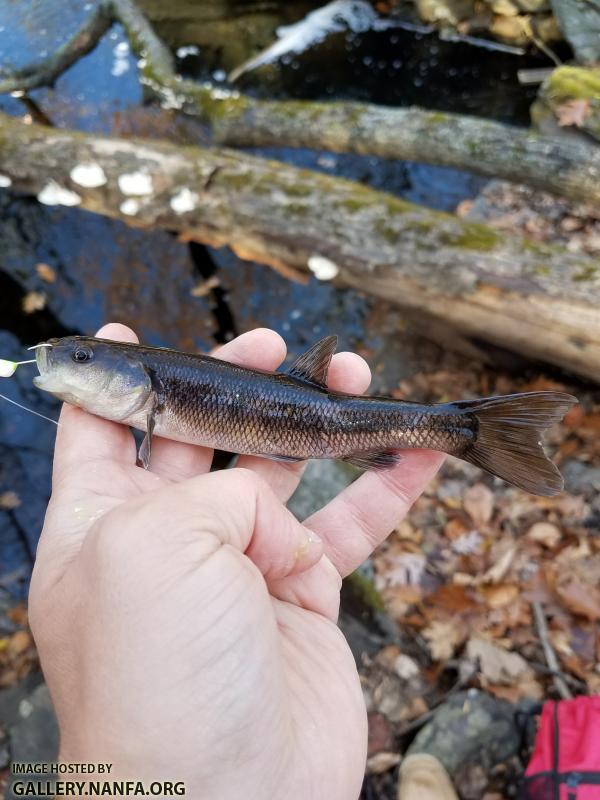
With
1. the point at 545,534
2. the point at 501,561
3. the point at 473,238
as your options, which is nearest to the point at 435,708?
the point at 501,561

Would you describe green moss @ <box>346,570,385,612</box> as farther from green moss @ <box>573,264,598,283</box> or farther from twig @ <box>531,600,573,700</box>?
green moss @ <box>573,264,598,283</box>

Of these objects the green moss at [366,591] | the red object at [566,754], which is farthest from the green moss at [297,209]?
the red object at [566,754]

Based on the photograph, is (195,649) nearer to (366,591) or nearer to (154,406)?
(154,406)

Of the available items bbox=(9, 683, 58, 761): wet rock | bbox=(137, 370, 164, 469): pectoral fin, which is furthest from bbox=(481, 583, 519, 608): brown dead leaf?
bbox=(9, 683, 58, 761): wet rock

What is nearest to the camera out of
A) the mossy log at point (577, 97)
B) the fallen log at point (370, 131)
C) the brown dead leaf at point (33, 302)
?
the fallen log at point (370, 131)

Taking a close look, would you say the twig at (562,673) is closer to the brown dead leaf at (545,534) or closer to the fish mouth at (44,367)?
the brown dead leaf at (545,534)

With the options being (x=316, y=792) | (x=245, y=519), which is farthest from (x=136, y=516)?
(x=316, y=792)
